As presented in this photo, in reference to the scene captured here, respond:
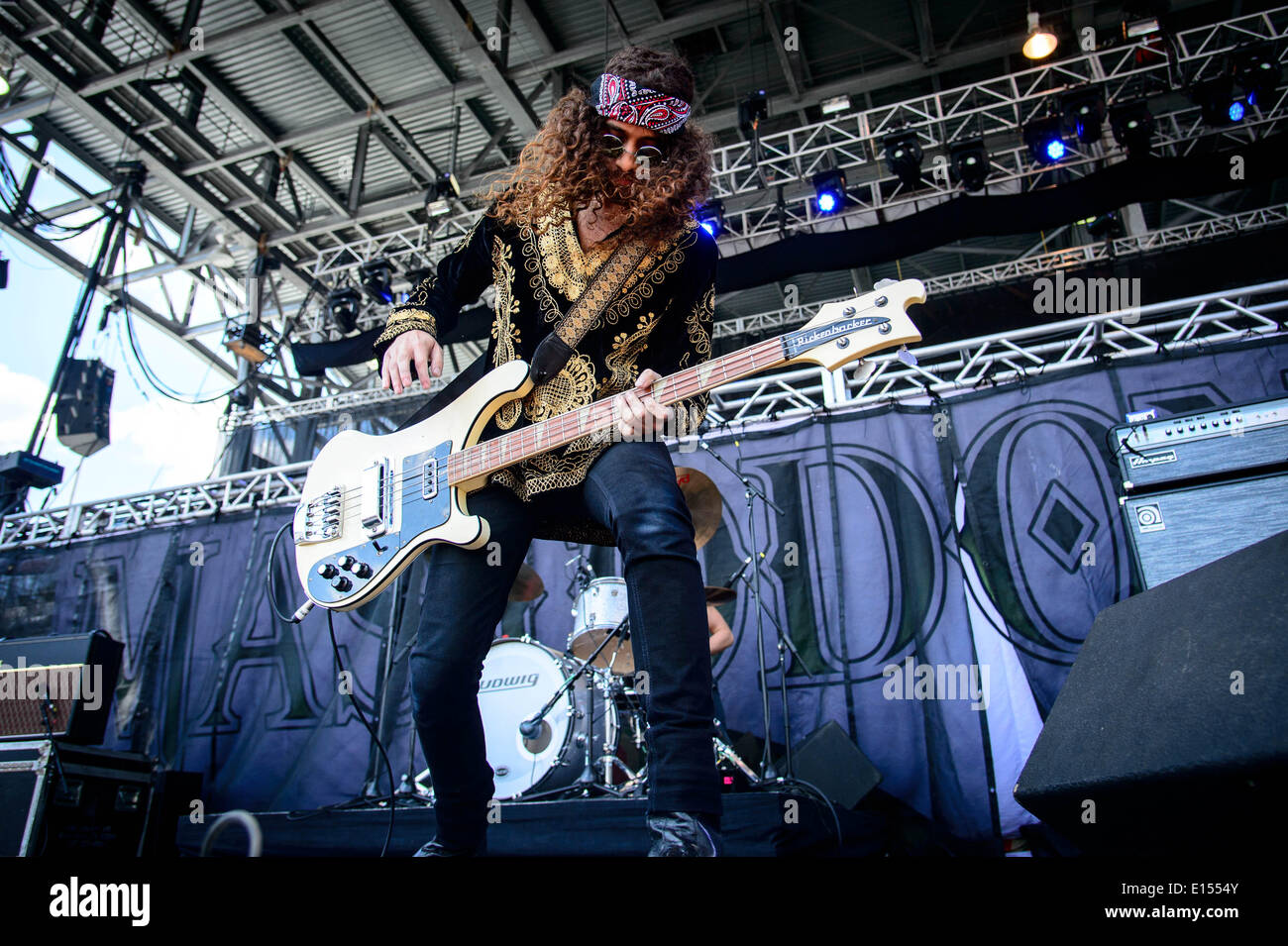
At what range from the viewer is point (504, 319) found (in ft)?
7.04

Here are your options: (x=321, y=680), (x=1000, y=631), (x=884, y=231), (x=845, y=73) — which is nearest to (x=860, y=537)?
(x=1000, y=631)

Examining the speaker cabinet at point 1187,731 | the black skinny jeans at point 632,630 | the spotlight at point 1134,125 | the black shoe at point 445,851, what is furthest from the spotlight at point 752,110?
the black shoe at point 445,851

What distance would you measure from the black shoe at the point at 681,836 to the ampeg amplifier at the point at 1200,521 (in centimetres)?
269

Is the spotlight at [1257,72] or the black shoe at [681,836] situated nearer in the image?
the black shoe at [681,836]

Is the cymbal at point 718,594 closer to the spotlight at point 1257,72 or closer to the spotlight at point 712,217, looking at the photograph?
the spotlight at point 712,217

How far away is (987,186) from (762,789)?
27.3ft

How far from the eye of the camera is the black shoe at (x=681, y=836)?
4.32 feet

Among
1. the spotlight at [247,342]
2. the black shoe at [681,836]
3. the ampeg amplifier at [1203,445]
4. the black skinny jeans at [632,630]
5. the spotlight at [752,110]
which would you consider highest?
the spotlight at [752,110]

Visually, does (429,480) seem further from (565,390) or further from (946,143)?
(946,143)

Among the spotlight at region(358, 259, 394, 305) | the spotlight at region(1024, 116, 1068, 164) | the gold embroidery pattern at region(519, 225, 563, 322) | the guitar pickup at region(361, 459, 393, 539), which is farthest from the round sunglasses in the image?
the spotlight at region(358, 259, 394, 305)

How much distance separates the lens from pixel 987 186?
9492 millimetres

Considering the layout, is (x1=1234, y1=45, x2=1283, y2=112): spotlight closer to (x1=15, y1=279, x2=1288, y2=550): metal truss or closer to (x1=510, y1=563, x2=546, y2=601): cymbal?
(x1=15, y1=279, x2=1288, y2=550): metal truss

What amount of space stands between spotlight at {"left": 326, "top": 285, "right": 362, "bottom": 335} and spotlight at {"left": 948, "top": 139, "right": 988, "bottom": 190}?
6.66 meters
